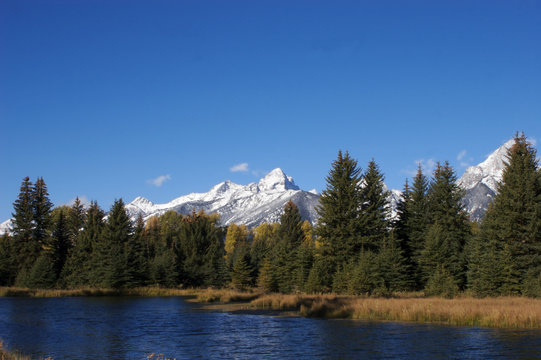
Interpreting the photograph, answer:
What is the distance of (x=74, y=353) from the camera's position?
2509 cm

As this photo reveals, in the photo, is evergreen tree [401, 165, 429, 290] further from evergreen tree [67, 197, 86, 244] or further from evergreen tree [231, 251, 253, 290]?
evergreen tree [67, 197, 86, 244]

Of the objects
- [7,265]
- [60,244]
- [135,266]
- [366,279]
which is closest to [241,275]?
[135,266]

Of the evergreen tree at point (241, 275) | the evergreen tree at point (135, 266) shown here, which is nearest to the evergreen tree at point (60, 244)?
the evergreen tree at point (135, 266)

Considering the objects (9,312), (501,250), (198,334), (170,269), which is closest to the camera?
(198,334)

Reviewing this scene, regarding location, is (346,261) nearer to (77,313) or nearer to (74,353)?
(77,313)

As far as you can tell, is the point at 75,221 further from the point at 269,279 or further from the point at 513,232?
the point at 513,232

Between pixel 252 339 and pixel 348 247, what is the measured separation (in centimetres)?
3669

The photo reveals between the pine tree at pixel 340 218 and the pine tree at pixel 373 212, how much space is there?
2.76 ft

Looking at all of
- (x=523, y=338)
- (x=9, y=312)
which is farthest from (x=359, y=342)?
(x=9, y=312)

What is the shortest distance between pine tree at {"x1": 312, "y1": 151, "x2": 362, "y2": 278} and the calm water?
25.1 m

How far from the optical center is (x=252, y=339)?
29344mm

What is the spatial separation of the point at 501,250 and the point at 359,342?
104 feet

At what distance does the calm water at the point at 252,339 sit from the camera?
24047 millimetres

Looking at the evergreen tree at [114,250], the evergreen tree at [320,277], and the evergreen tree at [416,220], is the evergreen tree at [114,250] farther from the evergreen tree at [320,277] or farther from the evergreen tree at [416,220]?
the evergreen tree at [416,220]
